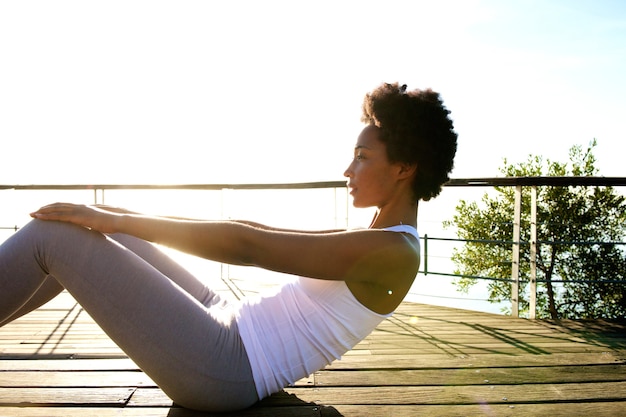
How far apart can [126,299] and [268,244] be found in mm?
418

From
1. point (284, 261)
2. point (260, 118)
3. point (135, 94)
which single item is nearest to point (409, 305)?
point (284, 261)

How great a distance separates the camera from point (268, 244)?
4.49ft

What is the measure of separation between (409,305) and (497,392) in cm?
230

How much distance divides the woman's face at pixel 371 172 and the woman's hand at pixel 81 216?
0.74 meters

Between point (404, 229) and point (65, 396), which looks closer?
point (404, 229)

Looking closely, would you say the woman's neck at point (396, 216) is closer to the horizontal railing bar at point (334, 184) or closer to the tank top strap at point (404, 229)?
the tank top strap at point (404, 229)

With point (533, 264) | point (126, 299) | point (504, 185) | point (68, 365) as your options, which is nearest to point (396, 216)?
point (126, 299)

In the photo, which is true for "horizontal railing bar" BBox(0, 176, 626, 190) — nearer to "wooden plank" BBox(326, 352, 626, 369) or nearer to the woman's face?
"wooden plank" BBox(326, 352, 626, 369)

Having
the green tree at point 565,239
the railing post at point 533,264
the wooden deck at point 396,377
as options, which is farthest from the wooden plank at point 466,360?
the green tree at point 565,239

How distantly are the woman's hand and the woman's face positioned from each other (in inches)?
29.2

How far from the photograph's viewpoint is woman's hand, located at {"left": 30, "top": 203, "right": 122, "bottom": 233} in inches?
55.7

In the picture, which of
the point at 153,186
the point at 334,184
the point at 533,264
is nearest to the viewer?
the point at 533,264

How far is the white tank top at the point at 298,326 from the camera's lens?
5.02ft

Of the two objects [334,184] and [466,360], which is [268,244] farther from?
[334,184]
